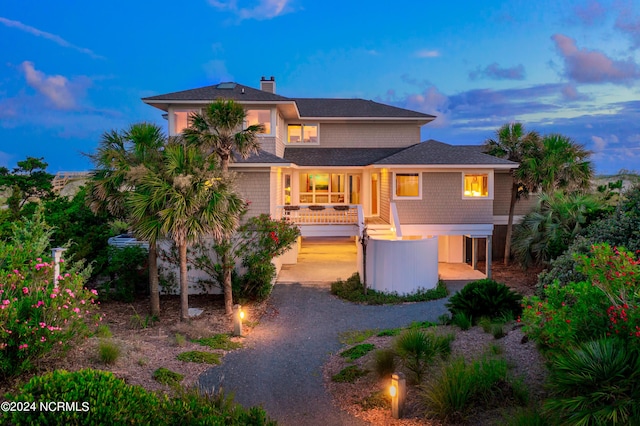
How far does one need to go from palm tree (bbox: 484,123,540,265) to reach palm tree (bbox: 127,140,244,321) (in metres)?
15.6

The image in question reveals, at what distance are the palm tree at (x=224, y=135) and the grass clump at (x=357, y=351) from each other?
5344 mm

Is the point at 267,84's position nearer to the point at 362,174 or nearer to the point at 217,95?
the point at 217,95

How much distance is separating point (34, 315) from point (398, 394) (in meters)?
6.08

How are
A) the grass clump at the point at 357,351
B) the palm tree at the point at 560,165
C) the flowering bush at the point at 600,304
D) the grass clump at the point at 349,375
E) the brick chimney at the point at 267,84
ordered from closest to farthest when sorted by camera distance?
1. the flowering bush at the point at 600,304
2. the grass clump at the point at 349,375
3. the grass clump at the point at 357,351
4. the palm tree at the point at 560,165
5. the brick chimney at the point at 267,84

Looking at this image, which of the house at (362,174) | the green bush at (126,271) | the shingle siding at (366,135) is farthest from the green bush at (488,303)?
the shingle siding at (366,135)

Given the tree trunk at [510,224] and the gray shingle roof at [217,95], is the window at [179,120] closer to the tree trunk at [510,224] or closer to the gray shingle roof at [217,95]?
the gray shingle roof at [217,95]

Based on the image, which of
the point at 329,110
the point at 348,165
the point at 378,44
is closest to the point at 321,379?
the point at 348,165

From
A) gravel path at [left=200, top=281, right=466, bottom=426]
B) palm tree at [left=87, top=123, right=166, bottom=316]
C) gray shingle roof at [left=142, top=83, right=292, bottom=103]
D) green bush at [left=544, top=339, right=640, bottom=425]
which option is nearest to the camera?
green bush at [left=544, top=339, right=640, bottom=425]

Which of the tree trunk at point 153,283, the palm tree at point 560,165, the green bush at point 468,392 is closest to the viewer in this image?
the green bush at point 468,392

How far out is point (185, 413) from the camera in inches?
207

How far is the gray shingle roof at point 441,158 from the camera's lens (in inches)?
773

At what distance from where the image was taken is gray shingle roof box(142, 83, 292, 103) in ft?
66.5

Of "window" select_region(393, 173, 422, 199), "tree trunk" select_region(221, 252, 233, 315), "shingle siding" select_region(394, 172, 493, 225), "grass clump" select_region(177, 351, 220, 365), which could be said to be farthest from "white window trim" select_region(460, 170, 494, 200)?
"grass clump" select_region(177, 351, 220, 365)

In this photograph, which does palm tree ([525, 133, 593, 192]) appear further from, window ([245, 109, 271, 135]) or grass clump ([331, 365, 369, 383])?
grass clump ([331, 365, 369, 383])
